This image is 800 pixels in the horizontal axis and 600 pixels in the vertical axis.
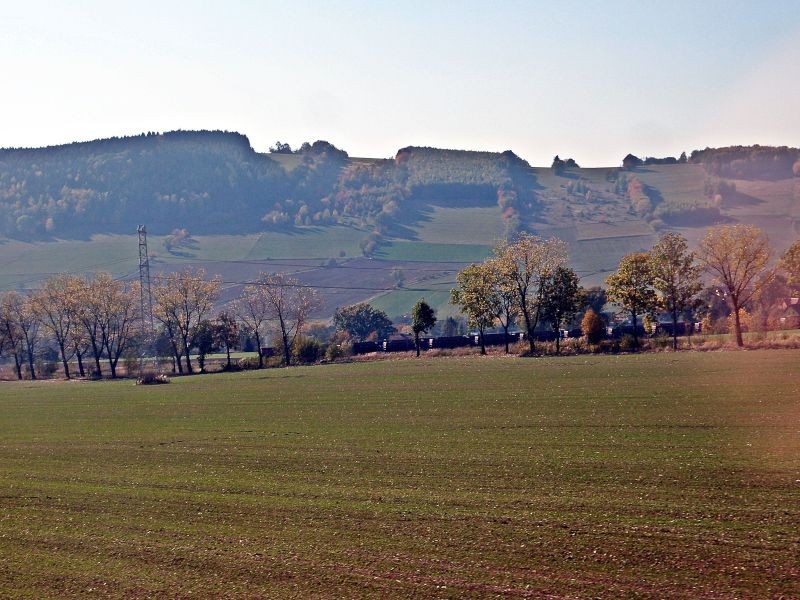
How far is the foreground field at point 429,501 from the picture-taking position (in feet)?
51.6

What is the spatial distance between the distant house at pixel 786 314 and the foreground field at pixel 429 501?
55306mm

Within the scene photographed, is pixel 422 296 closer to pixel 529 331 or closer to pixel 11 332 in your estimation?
pixel 11 332

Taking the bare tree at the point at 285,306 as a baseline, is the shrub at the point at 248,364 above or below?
below

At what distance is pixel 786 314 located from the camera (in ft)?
331

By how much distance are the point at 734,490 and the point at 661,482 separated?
1778 mm

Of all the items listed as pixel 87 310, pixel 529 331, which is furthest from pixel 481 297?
pixel 87 310

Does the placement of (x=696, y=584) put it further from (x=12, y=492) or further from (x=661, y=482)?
(x=12, y=492)

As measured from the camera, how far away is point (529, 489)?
70.1 ft

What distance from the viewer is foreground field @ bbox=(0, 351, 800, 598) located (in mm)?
15734

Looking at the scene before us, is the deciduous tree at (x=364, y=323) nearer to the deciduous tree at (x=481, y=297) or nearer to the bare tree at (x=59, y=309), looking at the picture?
the bare tree at (x=59, y=309)

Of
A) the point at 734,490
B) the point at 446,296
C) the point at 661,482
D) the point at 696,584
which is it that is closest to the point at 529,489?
the point at 661,482

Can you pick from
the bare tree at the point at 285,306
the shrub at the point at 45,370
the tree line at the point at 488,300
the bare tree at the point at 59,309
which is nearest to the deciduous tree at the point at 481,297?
the tree line at the point at 488,300

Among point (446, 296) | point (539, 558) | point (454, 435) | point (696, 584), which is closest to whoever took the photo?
point (696, 584)

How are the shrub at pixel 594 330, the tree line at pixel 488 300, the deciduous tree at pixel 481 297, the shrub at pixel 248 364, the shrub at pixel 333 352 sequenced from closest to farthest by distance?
1. the tree line at pixel 488 300
2. the shrub at pixel 594 330
3. the deciduous tree at pixel 481 297
4. the shrub at pixel 248 364
5. the shrub at pixel 333 352
